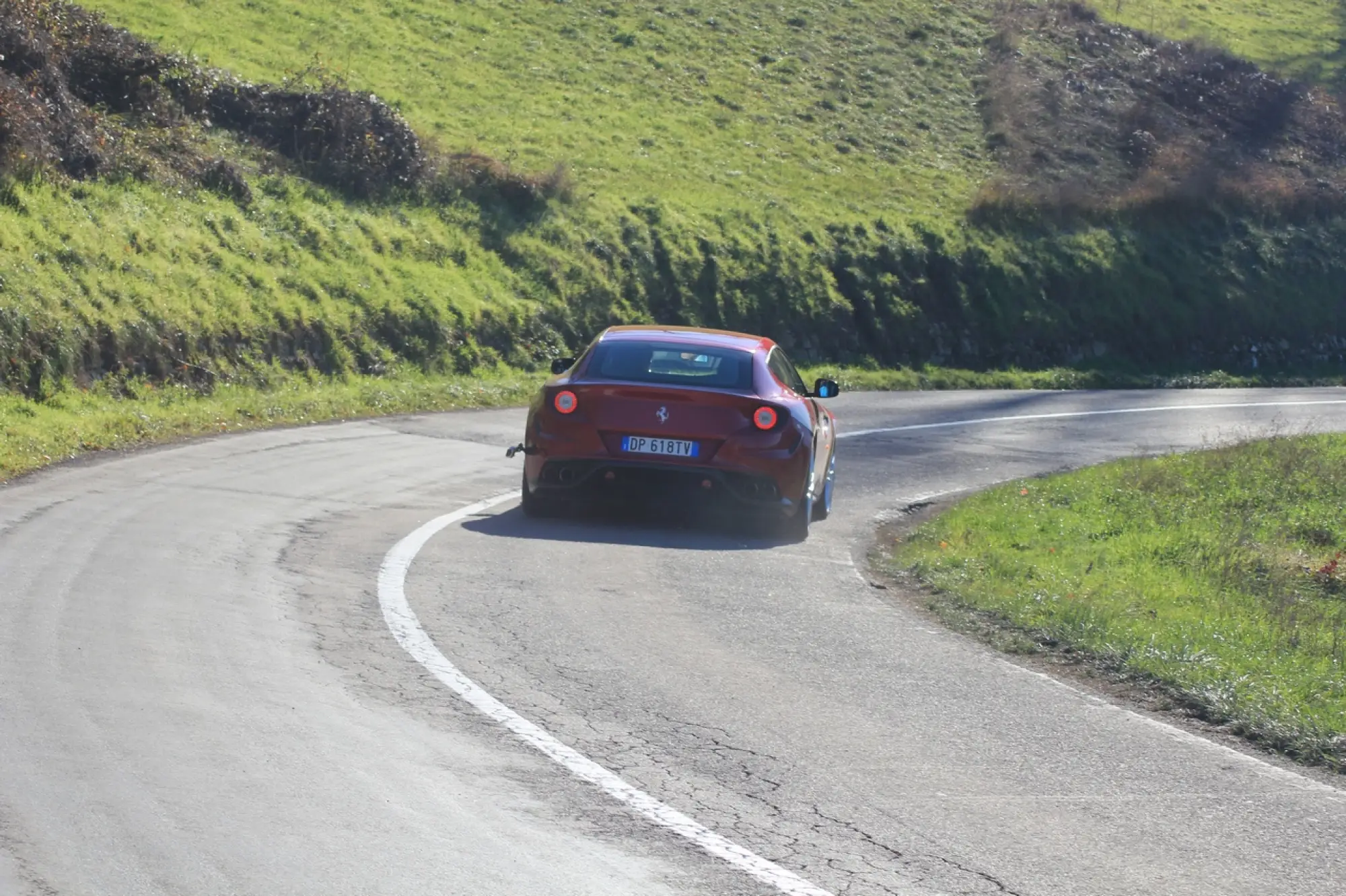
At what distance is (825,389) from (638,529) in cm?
209

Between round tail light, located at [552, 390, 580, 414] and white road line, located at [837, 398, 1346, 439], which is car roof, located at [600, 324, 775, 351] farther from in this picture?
white road line, located at [837, 398, 1346, 439]

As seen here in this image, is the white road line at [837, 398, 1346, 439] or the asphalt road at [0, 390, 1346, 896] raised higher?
the asphalt road at [0, 390, 1346, 896]

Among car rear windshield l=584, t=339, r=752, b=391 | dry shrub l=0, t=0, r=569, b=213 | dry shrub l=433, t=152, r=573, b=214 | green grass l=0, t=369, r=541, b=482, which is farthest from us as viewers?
dry shrub l=433, t=152, r=573, b=214

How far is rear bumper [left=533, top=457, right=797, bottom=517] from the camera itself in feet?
37.9

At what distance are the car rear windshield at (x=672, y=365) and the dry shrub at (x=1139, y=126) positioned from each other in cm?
2560

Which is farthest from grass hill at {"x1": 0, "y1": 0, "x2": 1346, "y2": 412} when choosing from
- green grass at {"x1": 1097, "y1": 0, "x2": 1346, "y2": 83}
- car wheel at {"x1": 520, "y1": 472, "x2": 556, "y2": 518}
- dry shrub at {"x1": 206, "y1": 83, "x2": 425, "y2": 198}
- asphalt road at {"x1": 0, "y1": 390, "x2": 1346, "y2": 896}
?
asphalt road at {"x1": 0, "y1": 390, "x2": 1346, "y2": 896}

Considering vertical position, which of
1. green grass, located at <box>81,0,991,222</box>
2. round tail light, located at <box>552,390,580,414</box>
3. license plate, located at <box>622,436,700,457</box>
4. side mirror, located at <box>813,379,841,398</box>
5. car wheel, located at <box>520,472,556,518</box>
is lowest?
car wheel, located at <box>520,472,556,518</box>

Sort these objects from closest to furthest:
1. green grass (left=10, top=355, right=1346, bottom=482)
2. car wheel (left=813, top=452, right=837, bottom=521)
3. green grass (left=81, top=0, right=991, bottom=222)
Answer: car wheel (left=813, top=452, right=837, bottom=521) → green grass (left=10, top=355, right=1346, bottom=482) → green grass (left=81, top=0, right=991, bottom=222)

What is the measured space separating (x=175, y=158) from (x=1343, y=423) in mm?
17848

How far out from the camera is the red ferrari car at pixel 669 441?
11.6 m

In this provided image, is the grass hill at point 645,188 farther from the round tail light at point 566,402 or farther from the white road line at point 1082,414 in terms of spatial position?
the round tail light at point 566,402

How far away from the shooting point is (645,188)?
3234 cm

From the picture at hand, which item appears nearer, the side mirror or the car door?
the car door

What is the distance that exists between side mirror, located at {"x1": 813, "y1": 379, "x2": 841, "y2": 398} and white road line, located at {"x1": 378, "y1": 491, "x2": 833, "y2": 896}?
4.09 m
